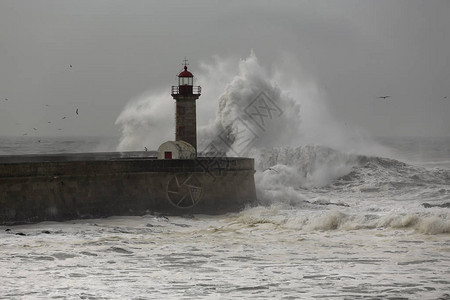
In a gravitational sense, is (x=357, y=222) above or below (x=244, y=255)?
above

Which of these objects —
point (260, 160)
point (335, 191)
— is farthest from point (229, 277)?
point (260, 160)

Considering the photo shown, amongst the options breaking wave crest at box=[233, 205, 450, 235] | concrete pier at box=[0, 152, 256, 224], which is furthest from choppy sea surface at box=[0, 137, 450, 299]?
concrete pier at box=[0, 152, 256, 224]

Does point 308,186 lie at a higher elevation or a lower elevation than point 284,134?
lower

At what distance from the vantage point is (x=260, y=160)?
2650cm

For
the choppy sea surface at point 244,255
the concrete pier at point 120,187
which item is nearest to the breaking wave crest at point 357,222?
the choppy sea surface at point 244,255

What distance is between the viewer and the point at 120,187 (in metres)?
16.1

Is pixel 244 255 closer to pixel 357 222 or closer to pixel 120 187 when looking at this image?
pixel 357 222

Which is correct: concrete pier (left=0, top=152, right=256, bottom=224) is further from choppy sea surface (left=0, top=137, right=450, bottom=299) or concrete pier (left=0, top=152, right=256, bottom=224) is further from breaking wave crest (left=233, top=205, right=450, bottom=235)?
breaking wave crest (left=233, top=205, right=450, bottom=235)

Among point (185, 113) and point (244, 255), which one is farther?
point (185, 113)

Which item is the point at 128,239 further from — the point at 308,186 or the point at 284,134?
the point at 284,134

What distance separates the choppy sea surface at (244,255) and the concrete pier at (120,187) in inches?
12.7

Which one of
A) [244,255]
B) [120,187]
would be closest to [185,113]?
[120,187]

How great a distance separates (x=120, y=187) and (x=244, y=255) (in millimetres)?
4756

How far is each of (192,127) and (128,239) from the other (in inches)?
226
